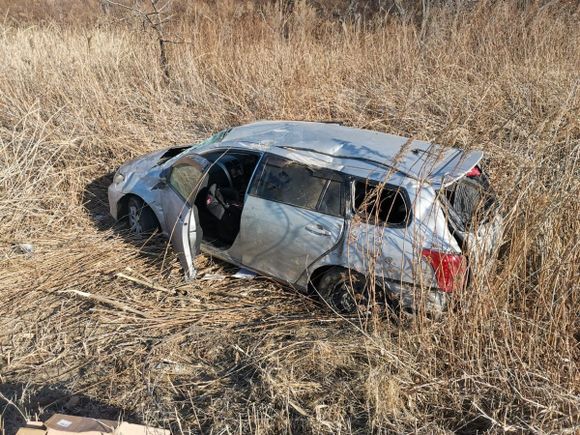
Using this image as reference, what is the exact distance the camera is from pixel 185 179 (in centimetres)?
507

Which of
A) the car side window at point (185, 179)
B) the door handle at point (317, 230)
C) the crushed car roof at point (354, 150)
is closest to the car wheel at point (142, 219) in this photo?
the car side window at point (185, 179)

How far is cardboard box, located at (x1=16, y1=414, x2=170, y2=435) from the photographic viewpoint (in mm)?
2742

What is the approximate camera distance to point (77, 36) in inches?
402

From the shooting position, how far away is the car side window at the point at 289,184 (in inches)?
166

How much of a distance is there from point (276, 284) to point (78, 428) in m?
2.27

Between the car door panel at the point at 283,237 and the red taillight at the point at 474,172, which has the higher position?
the red taillight at the point at 474,172

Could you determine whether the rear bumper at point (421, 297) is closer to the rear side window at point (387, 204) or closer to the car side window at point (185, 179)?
the rear side window at point (387, 204)

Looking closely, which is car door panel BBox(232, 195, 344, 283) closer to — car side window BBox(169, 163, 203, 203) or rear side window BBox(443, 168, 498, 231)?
car side window BBox(169, 163, 203, 203)

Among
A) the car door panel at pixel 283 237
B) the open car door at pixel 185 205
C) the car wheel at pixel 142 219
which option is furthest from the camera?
the car wheel at pixel 142 219

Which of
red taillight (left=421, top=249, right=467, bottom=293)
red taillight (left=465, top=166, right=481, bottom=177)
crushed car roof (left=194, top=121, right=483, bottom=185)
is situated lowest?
red taillight (left=421, top=249, right=467, bottom=293)

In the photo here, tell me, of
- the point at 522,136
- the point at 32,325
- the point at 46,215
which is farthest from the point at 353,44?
the point at 32,325

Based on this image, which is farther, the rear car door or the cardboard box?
the rear car door

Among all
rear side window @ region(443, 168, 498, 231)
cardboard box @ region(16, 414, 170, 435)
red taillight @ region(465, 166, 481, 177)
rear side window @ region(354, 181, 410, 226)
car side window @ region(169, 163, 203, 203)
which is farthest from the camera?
car side window @ region(169, 163, 203, 203)

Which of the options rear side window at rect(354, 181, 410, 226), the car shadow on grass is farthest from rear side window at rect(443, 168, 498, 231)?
the car shadow on grass
